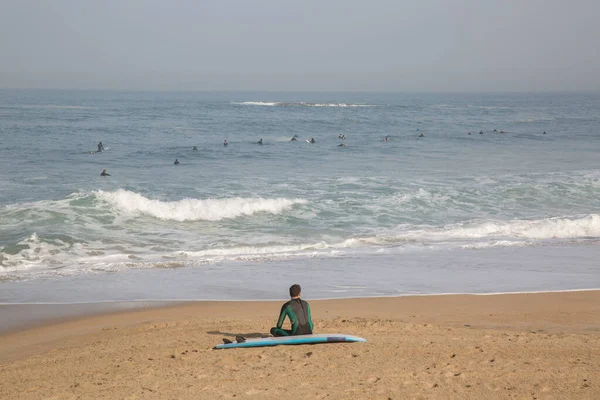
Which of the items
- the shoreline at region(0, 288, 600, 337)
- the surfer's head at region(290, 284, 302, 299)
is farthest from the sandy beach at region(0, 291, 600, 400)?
the surfer's head at region(290, 284, 302, 299)

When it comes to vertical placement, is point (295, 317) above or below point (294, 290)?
below

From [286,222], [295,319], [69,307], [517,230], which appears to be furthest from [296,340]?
[517,230]

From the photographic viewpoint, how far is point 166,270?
1383cm

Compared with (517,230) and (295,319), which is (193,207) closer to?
(517,230)

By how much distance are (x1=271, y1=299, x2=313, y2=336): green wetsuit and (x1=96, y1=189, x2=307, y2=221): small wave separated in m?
11.4

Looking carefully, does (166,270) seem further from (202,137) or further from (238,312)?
(202,137)

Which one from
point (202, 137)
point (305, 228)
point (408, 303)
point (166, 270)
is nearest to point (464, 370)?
point (408, 303)

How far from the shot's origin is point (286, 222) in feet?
62.9

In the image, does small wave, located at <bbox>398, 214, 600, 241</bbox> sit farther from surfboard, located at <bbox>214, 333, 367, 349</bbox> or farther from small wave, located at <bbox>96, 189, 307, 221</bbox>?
surfboard, located at <bbox>214, 333, 367, 349</bbox>

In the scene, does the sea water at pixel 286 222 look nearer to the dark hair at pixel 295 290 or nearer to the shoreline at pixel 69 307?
the shoreline at pixel 69 307

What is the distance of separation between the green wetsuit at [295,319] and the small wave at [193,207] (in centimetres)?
1144

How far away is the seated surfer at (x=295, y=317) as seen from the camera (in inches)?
329

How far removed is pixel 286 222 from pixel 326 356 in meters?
11.6

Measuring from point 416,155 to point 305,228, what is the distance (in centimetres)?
2066
